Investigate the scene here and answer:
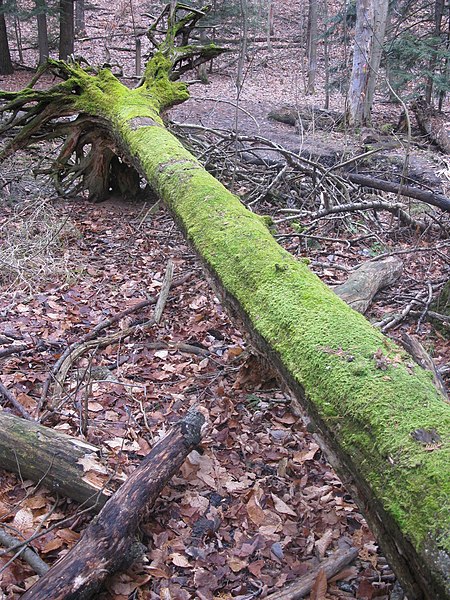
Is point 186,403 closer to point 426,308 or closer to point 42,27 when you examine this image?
point 426,308

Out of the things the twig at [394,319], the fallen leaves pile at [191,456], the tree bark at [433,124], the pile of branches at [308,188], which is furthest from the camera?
the tree bark at [433,124]

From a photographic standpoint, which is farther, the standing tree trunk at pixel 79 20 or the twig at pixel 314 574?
the standing tree trunk at pixel 79 20

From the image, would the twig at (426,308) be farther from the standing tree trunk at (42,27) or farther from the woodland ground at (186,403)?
the standing tree trunk at (42,27)

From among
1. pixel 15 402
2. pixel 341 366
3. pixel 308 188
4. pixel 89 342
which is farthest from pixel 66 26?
pixel 341 366

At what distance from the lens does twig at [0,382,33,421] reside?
3.11m

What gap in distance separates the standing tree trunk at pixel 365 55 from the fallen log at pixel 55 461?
43.0 ft

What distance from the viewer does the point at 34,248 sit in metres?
5.88

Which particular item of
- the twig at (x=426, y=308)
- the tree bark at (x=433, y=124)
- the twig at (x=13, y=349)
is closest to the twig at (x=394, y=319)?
the twig at (x=426, y=308)

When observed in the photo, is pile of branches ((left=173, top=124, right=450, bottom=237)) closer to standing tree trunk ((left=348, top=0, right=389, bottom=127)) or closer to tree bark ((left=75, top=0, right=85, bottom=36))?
standing tree trunk ((left=348, top=0, right=389, bottom=127))

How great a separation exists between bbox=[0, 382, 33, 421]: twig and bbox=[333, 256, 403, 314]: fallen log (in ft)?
8.84

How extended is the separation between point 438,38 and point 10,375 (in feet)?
47.6

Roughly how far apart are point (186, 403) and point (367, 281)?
7.00ft

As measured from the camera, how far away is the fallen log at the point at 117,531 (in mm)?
2035

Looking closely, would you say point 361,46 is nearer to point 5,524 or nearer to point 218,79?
point 218,79
